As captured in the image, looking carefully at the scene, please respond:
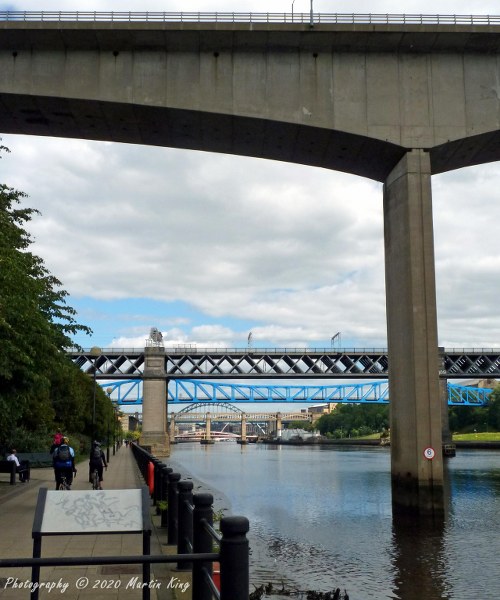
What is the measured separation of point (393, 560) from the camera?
16859mm

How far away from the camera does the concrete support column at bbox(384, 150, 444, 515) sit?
23031 millimetres

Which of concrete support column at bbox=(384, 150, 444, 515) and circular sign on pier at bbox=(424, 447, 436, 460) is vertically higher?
concrete support column at bbox=(384, 150, 444, 515)

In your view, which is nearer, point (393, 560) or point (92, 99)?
point (393, 560)

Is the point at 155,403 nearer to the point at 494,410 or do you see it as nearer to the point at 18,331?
the point at 494,410

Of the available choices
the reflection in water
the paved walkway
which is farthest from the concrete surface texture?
the paved walkway

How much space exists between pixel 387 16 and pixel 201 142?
8.43m

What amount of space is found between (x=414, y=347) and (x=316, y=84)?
10.2 metres

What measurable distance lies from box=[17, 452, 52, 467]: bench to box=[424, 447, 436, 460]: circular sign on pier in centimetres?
1983

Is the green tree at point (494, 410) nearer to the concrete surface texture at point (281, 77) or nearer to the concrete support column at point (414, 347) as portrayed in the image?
the concrete support column at point (414, 347)

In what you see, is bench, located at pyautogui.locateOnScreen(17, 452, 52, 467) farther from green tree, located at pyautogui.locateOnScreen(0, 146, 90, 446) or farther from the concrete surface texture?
the concrete surface texture

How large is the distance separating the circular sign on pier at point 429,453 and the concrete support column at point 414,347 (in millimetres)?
34

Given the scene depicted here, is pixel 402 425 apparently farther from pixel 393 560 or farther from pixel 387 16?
pixel 387 16

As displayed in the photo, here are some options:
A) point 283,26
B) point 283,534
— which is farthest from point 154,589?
point 283,26

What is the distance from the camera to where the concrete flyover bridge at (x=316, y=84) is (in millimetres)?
24531
